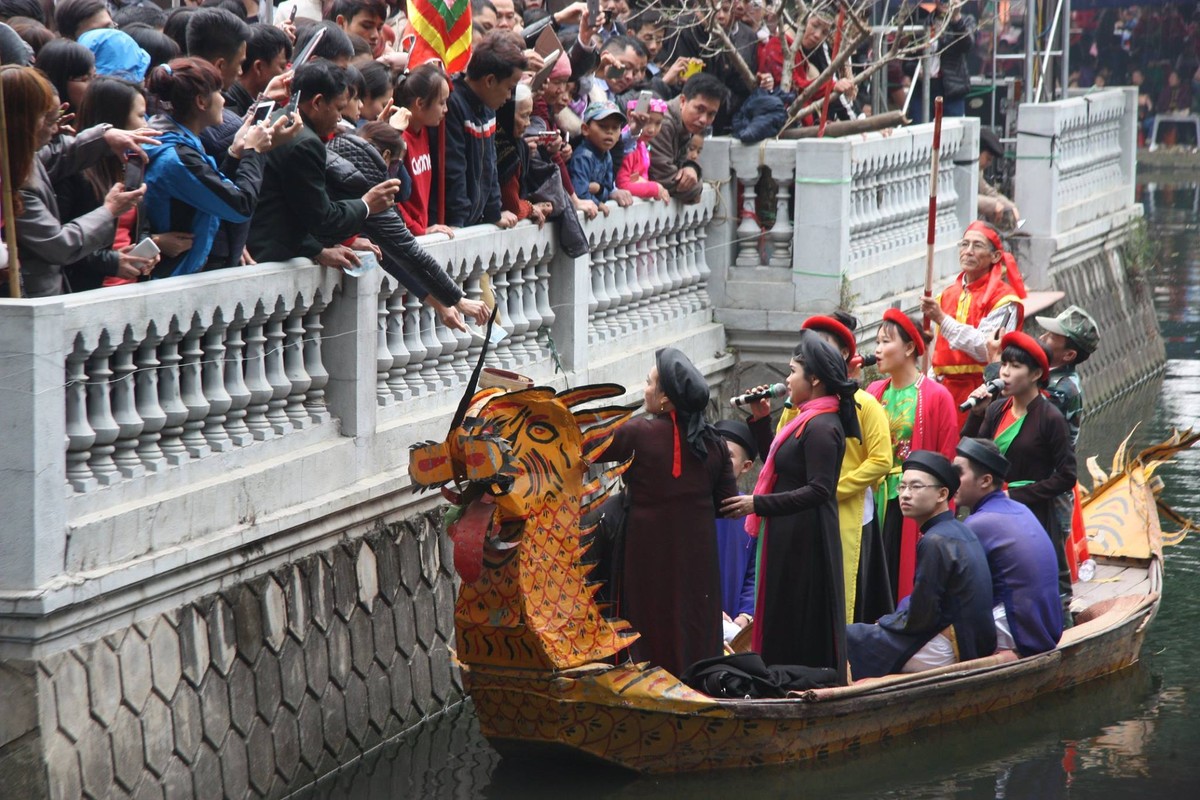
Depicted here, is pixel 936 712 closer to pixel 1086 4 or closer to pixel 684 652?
pixel 684 652

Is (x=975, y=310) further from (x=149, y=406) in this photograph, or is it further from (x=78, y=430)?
(x=78, y=430)

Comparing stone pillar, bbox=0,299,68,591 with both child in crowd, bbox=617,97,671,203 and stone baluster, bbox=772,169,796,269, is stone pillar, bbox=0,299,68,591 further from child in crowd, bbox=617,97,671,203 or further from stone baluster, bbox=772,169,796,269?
stone baluster, bbox=772,169,796,269

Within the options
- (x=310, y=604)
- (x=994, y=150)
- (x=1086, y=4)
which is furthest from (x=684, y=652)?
(x=1086, y=4)

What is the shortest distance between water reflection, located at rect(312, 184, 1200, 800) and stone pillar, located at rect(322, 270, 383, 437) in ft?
4.80

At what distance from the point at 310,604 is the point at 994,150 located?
1093 cm

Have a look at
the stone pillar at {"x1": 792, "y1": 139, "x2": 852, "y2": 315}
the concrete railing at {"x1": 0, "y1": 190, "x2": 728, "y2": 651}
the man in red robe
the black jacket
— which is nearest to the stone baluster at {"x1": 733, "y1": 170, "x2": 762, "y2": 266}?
the stone pillar at {"x1": 792, "y1": 139, "x2": 852, "y2": 315}

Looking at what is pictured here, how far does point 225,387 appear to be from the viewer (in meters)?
7.14

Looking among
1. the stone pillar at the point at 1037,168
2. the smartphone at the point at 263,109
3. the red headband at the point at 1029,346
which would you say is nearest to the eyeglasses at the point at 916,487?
the red headband at the point at 1029,346

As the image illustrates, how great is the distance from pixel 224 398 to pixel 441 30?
2.90m

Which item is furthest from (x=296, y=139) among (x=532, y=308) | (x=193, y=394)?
(x=532, y=308)

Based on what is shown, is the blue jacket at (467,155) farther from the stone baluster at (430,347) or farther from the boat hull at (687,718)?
the boat hull at (687,718)

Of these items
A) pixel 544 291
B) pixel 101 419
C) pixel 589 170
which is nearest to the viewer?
pixel 101 419

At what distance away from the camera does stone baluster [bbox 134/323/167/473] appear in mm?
6629

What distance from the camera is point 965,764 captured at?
801 cm
